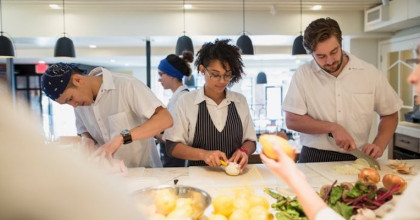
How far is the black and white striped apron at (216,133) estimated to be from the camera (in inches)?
80.3

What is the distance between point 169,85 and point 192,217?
2410 millimetres

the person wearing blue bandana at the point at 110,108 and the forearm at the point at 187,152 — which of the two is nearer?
the person wearing blue bandana at the point at 110,108

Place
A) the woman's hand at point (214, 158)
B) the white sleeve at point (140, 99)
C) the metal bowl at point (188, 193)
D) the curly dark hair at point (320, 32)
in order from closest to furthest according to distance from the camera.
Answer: the metal bowl at point (188, 193)
the woman's hand at point (214, 158)
the white sleeve at point (140, 99)
the curly dark hair at point (320, 32)

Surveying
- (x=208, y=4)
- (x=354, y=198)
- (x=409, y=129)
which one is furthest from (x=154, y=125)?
(x=409, y=129)

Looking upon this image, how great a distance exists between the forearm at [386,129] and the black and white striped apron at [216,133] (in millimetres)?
942

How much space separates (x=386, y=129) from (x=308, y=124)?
566 mm

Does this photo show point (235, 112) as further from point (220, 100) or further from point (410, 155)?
point (410, 155)

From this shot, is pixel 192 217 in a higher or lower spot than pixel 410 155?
higher

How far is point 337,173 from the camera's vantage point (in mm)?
1765

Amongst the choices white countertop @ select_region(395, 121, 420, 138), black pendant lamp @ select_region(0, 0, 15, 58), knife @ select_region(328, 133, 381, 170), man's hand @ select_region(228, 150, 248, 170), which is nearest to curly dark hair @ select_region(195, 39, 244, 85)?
man's hand @ select_region(228, 150, 248, 170)

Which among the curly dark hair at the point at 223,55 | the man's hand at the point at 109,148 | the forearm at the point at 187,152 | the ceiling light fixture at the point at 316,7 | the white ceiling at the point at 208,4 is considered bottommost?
the forearm at the point at 187,152

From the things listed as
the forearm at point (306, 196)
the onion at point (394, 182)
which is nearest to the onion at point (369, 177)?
the onion at point (394, 182)

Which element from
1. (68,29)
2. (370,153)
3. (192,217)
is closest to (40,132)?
(192,217)

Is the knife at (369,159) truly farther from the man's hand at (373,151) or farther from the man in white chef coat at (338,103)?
the man in white chef coat at (338,103)
